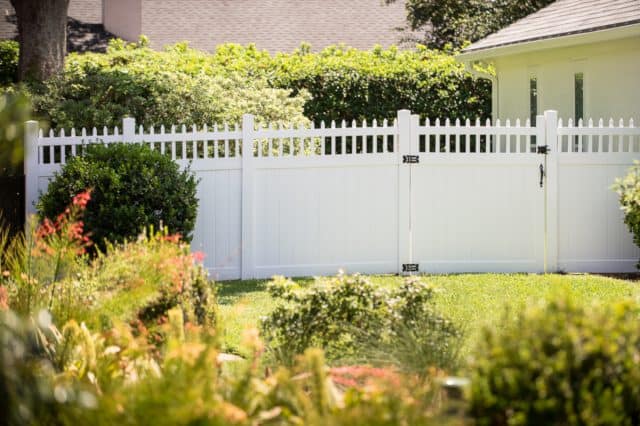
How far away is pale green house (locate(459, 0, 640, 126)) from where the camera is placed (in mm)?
14430

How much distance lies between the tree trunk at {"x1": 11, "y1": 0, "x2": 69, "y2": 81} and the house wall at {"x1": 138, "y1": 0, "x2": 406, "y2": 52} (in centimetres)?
926

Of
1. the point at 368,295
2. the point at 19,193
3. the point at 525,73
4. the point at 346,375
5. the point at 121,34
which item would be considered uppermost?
the point at 121,34

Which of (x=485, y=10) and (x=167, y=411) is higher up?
(x=485, y=10)

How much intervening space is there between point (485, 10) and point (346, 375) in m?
20.2

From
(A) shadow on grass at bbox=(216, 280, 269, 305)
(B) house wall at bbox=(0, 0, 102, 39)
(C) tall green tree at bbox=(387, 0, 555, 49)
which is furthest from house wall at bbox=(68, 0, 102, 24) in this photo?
(A) shadow on grass at bbox=(216, 280, 269, 305)

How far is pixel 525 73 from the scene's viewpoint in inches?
677

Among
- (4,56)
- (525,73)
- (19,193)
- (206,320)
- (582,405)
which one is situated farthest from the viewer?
(4,56)

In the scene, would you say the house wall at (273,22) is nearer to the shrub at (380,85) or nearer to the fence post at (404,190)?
the shrub at (380,85)

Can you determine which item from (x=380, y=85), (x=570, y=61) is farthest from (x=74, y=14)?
(x=570, y=61)

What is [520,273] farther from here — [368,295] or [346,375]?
[346,375]

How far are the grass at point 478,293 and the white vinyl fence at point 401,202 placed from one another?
0.39 m

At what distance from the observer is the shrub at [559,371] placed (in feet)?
12.2

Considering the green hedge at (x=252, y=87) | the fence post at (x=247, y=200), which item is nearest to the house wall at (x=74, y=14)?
the green hedge at (x=252, y=87)

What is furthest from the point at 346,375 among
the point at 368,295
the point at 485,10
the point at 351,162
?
the point at 485,10
